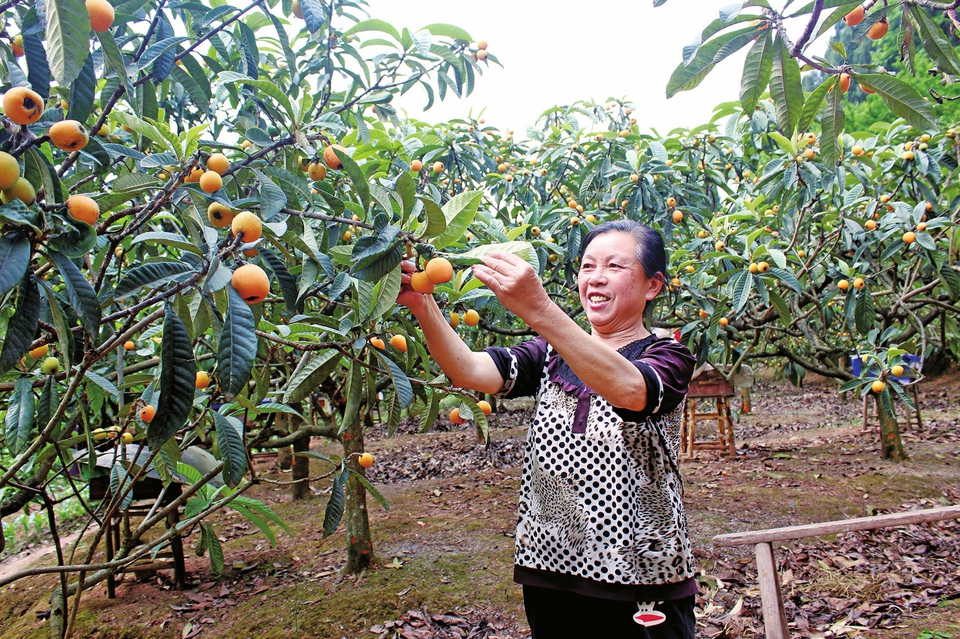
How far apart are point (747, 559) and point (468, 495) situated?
7.80 ft

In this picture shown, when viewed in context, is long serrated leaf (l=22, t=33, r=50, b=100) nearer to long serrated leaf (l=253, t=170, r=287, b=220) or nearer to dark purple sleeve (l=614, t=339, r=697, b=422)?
long serrated leaf (l=253, t=170, r=287, b=220)

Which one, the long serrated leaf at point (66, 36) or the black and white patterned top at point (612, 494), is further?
the black and white patterned top at point (612, 494)

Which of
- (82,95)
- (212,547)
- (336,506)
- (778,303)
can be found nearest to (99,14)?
(82,95)

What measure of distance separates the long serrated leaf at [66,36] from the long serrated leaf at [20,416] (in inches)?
46.8

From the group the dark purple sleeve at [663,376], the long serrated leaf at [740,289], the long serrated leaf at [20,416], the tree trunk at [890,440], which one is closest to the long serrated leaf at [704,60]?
the dark purple sleeve at [663,376]

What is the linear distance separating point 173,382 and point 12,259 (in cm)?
25

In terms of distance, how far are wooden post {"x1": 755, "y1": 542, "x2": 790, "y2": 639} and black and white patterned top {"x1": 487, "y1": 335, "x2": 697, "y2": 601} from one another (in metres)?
0.97

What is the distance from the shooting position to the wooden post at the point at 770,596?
2.11 metres

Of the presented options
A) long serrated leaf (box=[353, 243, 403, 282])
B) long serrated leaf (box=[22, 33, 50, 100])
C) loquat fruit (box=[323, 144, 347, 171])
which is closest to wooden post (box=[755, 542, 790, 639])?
long serrated leaf (box=[353, 243, 403, 282])

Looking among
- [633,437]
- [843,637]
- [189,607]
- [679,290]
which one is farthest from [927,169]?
[189,607]

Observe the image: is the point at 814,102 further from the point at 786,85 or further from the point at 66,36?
the point at 66,36

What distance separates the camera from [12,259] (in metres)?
0.76

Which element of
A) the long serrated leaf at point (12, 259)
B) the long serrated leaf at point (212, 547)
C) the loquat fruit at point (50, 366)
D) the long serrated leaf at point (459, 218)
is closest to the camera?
the long serrated leaf at point (12, 259)

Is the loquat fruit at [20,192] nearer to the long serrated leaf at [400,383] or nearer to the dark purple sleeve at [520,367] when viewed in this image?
the long serrated leaf at [400,383]
